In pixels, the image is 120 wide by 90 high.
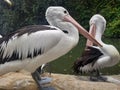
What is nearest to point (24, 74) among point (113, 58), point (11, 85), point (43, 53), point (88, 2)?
point (11, 85)

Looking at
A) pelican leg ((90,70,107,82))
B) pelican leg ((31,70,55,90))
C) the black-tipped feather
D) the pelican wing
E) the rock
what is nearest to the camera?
the pelican wing

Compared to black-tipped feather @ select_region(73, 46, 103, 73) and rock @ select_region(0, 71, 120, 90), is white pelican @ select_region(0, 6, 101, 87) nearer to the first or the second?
rock @ select_region(0, 71, 120, 90)

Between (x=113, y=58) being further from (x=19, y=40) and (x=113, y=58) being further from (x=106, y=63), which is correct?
(x=19, y=40)

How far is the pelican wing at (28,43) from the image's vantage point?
4.71 metres

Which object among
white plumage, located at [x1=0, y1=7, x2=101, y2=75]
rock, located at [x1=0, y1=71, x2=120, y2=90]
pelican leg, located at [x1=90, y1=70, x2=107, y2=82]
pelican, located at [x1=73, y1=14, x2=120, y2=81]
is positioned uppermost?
white plumage, located at [x1=0, y1=7, x2=101, y2=75]

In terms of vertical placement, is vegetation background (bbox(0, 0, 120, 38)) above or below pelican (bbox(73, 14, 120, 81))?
above

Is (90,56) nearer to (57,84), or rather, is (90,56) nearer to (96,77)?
(96,77)

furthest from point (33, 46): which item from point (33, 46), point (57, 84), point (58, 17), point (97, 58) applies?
point (97, 58)

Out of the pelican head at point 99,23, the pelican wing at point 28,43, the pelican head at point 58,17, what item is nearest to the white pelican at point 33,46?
the pelican wing at point 28,43

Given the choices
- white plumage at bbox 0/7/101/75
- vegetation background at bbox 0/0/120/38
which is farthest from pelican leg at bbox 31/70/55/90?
vegetation background at bbox 0/0/120/38

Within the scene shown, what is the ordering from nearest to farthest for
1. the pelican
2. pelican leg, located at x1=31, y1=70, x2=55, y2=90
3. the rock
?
pelican leg, located at x1=31, y1=70, x2=55, y2=90 → the rock → the pelican

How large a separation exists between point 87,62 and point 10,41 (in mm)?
2126

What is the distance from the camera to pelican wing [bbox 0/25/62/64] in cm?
471

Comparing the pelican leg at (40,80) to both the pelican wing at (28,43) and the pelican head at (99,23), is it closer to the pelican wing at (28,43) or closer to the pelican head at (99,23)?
the pelican wing at (28,43)
